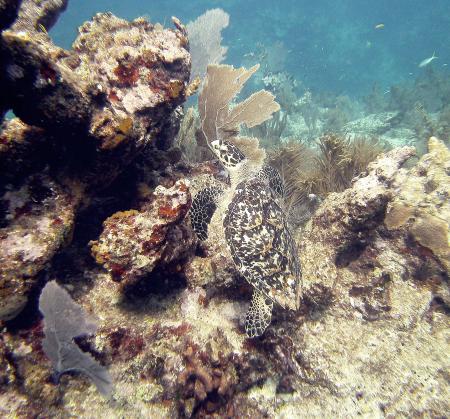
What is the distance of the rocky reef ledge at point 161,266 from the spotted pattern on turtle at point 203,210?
0.75ft

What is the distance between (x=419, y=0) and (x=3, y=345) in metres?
61.5

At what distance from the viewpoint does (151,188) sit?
349 centimetres

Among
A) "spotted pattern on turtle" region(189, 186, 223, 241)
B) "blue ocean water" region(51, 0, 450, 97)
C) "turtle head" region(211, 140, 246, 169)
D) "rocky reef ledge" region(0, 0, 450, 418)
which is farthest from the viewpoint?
"blue ocean water" region(51, 0, 450, 97)

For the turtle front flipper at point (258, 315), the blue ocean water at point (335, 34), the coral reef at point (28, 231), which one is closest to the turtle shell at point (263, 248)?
the turtle front flipper at point (258, 315)

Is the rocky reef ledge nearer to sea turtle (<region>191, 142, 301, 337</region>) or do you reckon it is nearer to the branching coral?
sea turtle (<region>191, 142, 301, 337</region>)

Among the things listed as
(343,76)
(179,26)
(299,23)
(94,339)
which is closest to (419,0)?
(299,23)

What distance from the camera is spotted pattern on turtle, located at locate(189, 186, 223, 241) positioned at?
386 cm

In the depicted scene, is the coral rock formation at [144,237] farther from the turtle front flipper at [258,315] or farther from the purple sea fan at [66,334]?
the turtle front flipper at [258,315]

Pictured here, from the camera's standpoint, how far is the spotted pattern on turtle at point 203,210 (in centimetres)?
386

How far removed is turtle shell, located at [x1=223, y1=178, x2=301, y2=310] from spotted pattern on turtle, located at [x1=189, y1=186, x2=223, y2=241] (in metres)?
0.34

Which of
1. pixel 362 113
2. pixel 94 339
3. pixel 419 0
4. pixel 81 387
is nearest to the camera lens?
pixel 81 387

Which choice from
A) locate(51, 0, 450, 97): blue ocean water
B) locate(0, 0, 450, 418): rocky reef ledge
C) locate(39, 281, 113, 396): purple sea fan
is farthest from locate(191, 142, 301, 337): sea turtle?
locate(51, 0, 450, 97): blue ocean water

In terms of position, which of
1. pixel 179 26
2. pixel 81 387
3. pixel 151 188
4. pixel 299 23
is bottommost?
pixel 81 387

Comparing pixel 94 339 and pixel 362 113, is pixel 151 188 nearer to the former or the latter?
pixel 94 339
